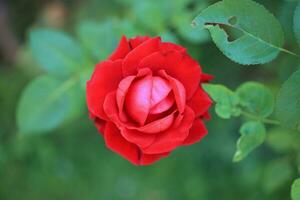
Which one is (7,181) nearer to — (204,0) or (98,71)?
(204,0)

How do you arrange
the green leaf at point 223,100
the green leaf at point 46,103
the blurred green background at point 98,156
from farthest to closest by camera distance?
the blurred green background at point 98,156
the green leaf at point 46,103
the green leaf at point 223,100

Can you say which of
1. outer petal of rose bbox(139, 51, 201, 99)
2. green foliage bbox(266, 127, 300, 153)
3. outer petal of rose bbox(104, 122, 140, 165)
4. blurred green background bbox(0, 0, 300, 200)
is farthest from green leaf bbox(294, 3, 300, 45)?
blurred green background bbox(0, 0, 300, 200)

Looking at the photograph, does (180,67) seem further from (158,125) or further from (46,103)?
(46,103)

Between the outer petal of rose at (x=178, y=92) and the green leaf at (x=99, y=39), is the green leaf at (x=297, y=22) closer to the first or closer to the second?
the outer petal of rose at (x=178, y=92)

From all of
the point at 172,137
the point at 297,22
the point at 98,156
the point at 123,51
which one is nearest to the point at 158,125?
the point at 172,137

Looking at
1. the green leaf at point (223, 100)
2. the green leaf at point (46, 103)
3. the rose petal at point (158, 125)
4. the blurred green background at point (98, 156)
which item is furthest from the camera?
the blurred green background at point (98, 156)

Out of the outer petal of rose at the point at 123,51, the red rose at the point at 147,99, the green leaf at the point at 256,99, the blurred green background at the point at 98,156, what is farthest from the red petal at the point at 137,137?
the blurred green background at the point at 98,156
